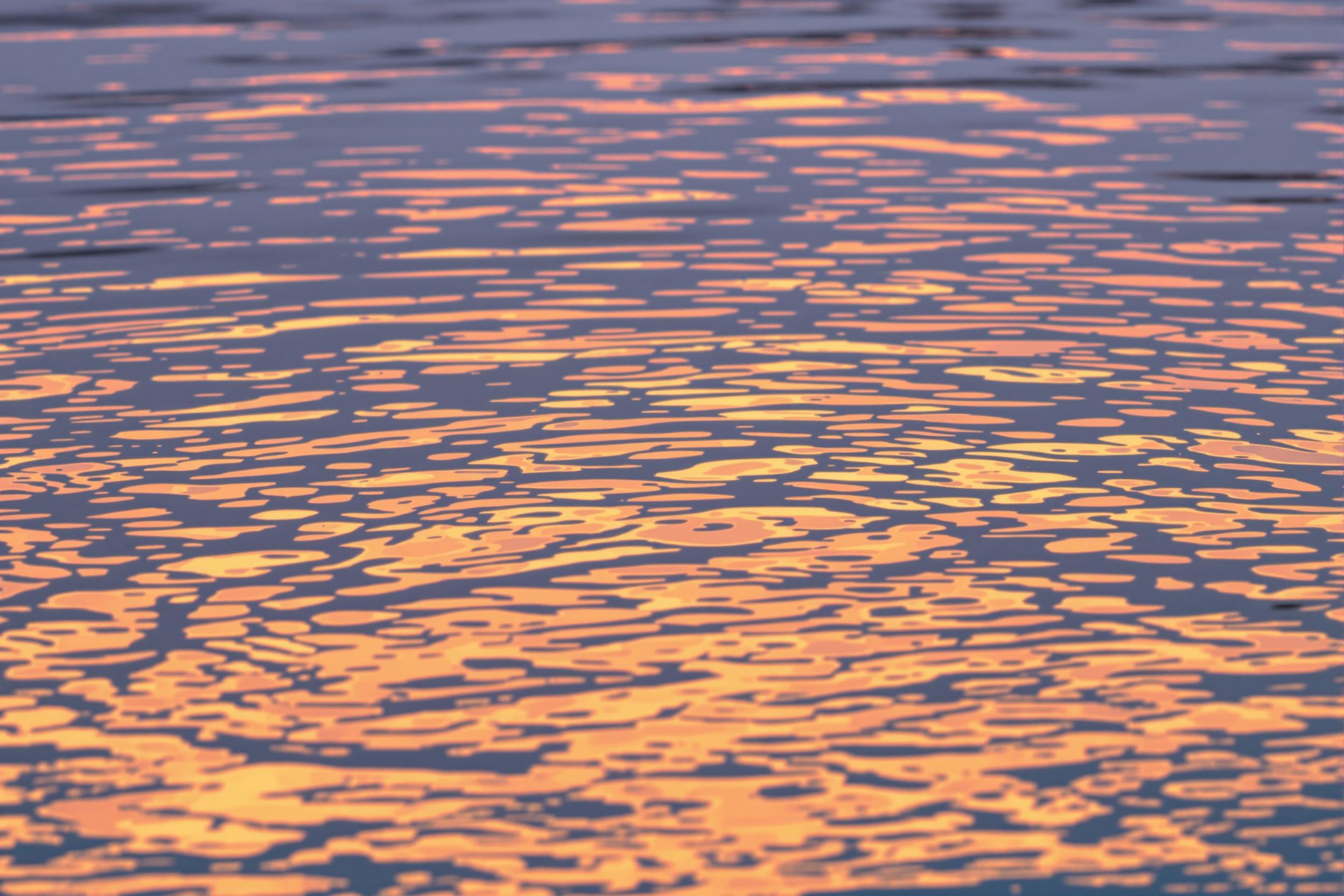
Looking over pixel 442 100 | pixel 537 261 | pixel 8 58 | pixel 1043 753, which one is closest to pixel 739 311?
pixel 537 261

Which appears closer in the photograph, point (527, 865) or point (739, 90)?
point (527, 865)

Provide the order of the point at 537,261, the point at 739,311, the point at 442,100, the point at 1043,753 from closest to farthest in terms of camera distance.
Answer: the point at 1043,753 → the point at 739,311 → the point at 537,261 → the point at 442,100

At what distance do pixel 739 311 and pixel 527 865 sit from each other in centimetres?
387

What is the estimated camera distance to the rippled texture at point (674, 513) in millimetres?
3455

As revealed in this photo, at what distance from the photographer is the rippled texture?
11.3 ft

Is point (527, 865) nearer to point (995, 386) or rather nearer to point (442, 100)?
point (995, 386)

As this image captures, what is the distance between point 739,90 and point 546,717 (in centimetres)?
852

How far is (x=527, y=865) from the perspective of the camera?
330 cm

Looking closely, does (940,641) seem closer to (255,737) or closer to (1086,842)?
(1086,842)

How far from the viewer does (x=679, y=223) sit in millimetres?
8383

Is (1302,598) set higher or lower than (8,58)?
lower

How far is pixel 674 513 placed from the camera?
16.2 feet

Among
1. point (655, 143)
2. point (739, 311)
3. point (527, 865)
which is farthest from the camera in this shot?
point (655, 143)

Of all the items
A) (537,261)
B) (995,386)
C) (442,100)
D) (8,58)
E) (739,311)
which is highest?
(8,58)
